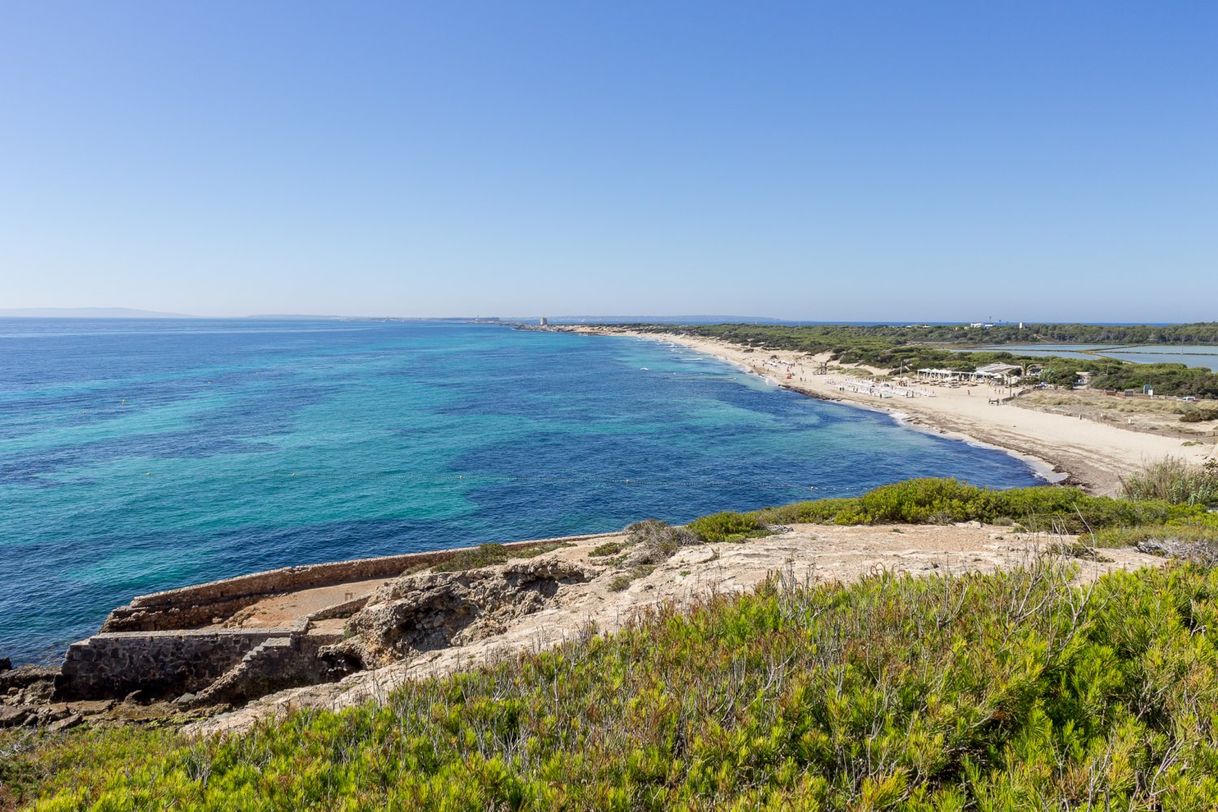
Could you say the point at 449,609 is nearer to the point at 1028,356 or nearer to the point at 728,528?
the point at 728,528

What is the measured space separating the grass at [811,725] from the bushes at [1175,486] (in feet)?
57.0

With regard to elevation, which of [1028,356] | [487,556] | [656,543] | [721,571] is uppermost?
[1028,356]

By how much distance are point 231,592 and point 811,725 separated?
22.0 m

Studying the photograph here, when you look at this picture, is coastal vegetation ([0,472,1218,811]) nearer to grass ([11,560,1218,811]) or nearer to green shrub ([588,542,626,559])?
grass ([11,560,1218,811])

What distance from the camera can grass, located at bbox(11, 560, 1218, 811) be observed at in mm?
3707

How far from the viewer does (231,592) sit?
20.2 metres

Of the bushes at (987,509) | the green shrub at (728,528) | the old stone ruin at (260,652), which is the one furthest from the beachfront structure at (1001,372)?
the old stone ruin at (260,652)

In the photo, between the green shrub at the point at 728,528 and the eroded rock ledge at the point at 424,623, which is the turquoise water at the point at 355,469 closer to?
the eroded rock ledge at the point at 424,623

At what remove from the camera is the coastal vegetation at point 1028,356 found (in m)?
58.2

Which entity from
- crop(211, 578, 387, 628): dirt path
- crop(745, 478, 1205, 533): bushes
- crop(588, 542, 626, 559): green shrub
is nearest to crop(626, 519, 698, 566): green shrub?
crop(588, 542, 626, 559): green shrub

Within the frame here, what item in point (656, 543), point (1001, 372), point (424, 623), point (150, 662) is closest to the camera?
point (424, 623)

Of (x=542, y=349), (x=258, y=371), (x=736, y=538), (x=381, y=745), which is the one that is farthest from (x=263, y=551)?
(x=542, y=349)

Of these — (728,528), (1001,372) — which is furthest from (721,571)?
(1001,372)

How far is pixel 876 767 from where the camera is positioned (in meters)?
3.98
